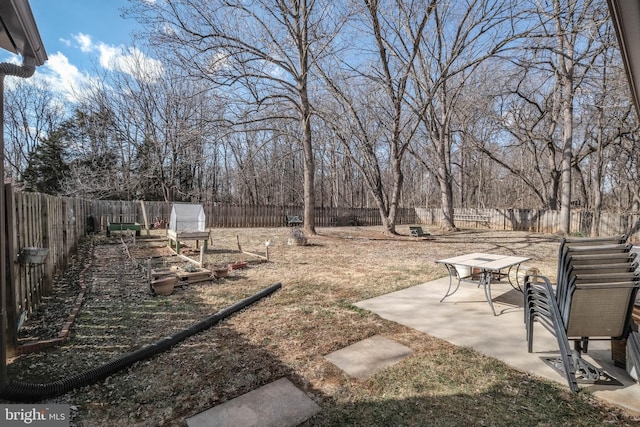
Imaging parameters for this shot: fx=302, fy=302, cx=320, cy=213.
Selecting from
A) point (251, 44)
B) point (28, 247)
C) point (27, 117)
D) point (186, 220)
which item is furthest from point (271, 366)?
point (27, 117)

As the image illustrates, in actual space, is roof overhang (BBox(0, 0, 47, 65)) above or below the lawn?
above

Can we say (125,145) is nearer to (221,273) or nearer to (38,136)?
(38,136)

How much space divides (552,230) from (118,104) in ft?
89.4

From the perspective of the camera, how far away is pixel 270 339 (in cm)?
301

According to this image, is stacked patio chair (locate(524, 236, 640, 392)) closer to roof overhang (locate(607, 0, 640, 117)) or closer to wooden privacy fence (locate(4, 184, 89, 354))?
roof overhang (locate(607, 0, 640, 117))

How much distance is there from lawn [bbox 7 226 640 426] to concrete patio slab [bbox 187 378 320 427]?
0.27 ft

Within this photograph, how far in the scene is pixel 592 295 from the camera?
2.12m

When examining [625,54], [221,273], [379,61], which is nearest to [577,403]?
[625,54]

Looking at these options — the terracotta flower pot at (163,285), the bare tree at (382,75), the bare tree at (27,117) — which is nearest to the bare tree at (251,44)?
the bare tree at (382,75)

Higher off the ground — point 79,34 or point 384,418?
point 79,34

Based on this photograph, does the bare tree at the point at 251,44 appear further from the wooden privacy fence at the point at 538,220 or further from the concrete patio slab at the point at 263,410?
the wooden privacy fence at the point at 538,220

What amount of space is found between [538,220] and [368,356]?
19.0 metres

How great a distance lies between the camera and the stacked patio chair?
2.09 meters

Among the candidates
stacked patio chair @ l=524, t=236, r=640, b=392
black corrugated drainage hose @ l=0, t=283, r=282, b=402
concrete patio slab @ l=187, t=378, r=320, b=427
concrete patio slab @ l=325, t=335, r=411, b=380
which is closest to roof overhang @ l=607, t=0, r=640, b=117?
stacked patio chair @ l=524, t=236, r=640, b=392
